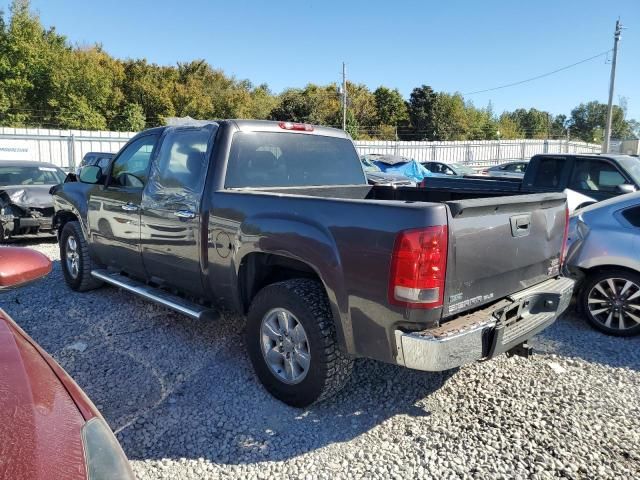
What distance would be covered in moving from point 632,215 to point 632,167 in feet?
10.8

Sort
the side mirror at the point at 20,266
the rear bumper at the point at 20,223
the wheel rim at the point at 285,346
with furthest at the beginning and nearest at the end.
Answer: the rear bumper at the point at 20,223
the wheel rim at the point at 285,346
the side mirror at the point at 20,266

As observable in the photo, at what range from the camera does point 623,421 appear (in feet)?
10.7

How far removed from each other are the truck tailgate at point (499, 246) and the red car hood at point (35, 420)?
190 cm

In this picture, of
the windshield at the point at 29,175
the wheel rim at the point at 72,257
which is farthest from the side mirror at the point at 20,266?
the windshield at the point at 29,175

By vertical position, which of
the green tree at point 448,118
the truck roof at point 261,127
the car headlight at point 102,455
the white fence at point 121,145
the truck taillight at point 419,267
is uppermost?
the green tree at point 448,118

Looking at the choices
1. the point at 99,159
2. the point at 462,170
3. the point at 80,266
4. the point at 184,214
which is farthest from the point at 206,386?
the point at 462,170

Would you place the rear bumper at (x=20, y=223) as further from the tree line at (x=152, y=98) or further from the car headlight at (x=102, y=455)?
the tree line at (x=152, y=98)

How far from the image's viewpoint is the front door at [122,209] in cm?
478

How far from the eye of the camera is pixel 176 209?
417cm

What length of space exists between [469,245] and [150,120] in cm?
5307

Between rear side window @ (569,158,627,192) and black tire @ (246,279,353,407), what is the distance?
19.4 feet

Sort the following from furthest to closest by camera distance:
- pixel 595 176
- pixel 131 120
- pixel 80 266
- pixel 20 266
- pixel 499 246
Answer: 1. pixel 131 120
2. pixel 595 176
3. pixel 80 266
4. pixel 499 246
5. pixel 20 266

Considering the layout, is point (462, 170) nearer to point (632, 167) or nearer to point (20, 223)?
point (632, 167)

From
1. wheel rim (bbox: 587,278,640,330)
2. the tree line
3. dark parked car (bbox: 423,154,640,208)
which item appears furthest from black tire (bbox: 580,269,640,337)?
the tree line
